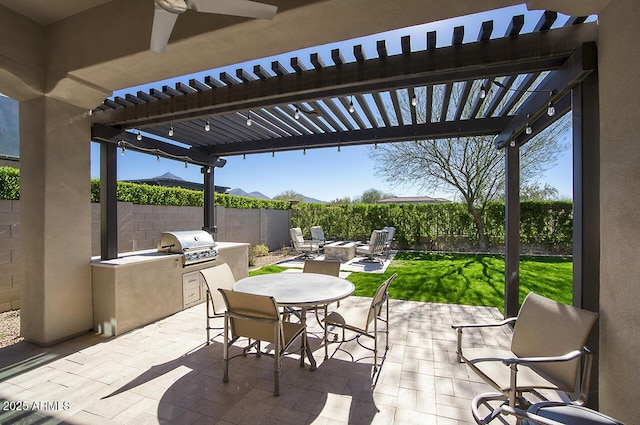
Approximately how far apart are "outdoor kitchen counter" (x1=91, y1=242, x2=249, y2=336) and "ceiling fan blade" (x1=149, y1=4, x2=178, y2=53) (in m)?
2.91

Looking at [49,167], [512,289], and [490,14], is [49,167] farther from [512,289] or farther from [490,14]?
[512,289]

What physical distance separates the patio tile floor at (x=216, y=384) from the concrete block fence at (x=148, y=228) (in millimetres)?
1461

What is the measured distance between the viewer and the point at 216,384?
2756mm

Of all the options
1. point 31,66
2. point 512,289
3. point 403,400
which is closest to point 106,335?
point 31,66

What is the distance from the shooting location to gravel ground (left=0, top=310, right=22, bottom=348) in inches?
145

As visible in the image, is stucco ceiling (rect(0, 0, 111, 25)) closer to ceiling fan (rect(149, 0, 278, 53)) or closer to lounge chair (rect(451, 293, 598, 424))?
ceiling fan (rect(149, 0, 278, 53))

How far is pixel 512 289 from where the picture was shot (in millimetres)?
4336

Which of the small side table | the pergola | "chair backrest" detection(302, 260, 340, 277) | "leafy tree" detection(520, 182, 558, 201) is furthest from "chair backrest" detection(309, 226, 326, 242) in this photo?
"leafy tree" detection(520, 182, 558, 201)

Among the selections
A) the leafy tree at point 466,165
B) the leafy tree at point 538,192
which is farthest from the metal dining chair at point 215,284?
the leafy tree at point 538,192

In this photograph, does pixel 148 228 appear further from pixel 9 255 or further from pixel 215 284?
pixel 215 284

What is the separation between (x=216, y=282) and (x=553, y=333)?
326 centimetres

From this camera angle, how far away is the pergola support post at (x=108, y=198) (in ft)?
14.3

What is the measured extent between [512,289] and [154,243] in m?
7.30

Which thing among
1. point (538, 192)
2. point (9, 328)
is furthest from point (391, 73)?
point (538, 192)
